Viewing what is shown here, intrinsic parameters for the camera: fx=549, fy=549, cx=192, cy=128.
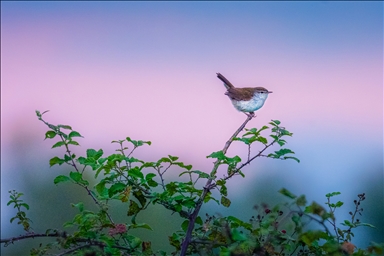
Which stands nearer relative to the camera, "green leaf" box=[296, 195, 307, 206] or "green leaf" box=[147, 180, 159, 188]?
"green leaf" box=[296, 195, 307, 206]

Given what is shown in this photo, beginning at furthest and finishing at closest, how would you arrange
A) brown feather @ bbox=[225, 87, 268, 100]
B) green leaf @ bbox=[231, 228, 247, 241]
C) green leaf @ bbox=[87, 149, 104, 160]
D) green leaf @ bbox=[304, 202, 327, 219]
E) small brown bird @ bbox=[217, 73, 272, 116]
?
brown feather @ bbox=[225, 87, 268, 100]
small brown bird @ bbox=[217, 73, 272, 116]
green leaf @ bbox=[87, 149, 104, 160]
green leaf @ bbox=[231, 228, 247, 241]
green leaf @ bbox=[304, 202, 327, 219]

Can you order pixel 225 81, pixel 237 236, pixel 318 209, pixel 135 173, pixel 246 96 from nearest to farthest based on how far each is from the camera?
pixel 318 209, pixel 237 236, pixel 135 173, pixel 246 96, pixel 225 81

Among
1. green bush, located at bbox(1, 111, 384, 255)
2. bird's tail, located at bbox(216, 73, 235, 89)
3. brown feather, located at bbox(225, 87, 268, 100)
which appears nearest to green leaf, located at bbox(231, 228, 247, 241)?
green bush, located at bbox(1, 111, 384, 255)

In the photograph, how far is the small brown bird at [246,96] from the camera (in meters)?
4.13

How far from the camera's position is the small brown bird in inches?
163

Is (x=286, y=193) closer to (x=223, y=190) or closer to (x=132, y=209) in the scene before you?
(x=223, y=190)

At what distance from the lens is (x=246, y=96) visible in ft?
13.9

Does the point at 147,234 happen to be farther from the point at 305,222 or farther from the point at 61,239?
the point at 305,222

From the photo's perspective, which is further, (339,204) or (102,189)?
(339,204)

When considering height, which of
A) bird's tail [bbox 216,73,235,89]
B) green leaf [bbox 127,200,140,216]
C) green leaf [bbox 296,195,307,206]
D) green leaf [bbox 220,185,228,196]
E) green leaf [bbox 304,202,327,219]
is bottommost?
green leaf [bbox 304,202,327,219]

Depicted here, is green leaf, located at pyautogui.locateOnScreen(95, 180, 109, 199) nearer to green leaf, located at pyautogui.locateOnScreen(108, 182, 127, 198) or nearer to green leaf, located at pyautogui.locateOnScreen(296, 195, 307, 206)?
green leaf, located at pyautogui.locateOnScreen(108, 182, 127, 198)

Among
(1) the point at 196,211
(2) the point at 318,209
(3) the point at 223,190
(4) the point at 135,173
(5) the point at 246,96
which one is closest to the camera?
(2) the point at 318,209

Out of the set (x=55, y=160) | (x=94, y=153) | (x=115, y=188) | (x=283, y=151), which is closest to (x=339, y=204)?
A: (x=283, y=151)

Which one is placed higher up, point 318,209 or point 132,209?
point 132,209
